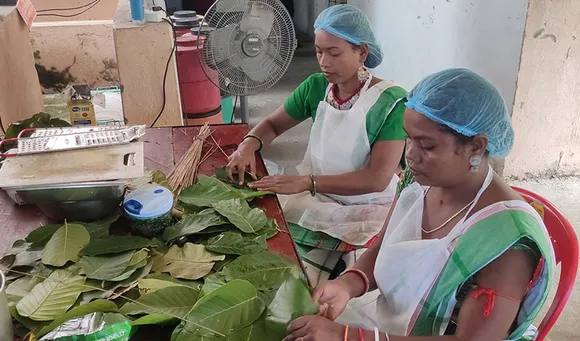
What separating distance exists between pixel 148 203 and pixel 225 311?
378 mm

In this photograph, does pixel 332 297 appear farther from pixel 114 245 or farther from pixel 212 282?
pixel 114 245

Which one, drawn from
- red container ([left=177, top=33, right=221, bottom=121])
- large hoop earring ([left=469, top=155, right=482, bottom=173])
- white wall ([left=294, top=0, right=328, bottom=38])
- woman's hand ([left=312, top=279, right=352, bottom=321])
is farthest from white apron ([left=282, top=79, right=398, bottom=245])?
white wall ([left=294, top=0, right=328, bottom=38])

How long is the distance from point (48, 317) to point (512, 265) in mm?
884

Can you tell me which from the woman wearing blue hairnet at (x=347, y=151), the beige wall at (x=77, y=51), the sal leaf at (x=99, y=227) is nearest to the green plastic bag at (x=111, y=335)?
the sal leaf at (x=99, y=227)

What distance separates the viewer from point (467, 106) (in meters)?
1.04

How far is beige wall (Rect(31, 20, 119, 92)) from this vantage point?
3.62 m

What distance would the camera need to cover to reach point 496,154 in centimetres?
112

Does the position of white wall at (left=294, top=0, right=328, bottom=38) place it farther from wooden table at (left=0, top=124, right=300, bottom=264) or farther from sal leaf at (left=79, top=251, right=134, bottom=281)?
sal leaf at (left=79, top=251, right=134, bottom=281)

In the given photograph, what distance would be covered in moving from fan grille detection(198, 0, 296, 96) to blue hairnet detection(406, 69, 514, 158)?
152 cm

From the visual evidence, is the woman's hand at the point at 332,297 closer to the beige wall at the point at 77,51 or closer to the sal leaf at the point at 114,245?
the sal leaf at the point at 114,245

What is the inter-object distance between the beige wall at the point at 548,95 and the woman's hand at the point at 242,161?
1943mm

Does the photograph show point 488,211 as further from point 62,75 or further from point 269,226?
point 62,75

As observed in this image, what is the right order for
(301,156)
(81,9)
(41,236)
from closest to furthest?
(41,236), (301,156), (81,9)

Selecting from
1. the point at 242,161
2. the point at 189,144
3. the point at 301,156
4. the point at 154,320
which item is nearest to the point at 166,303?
the point at 154,320
